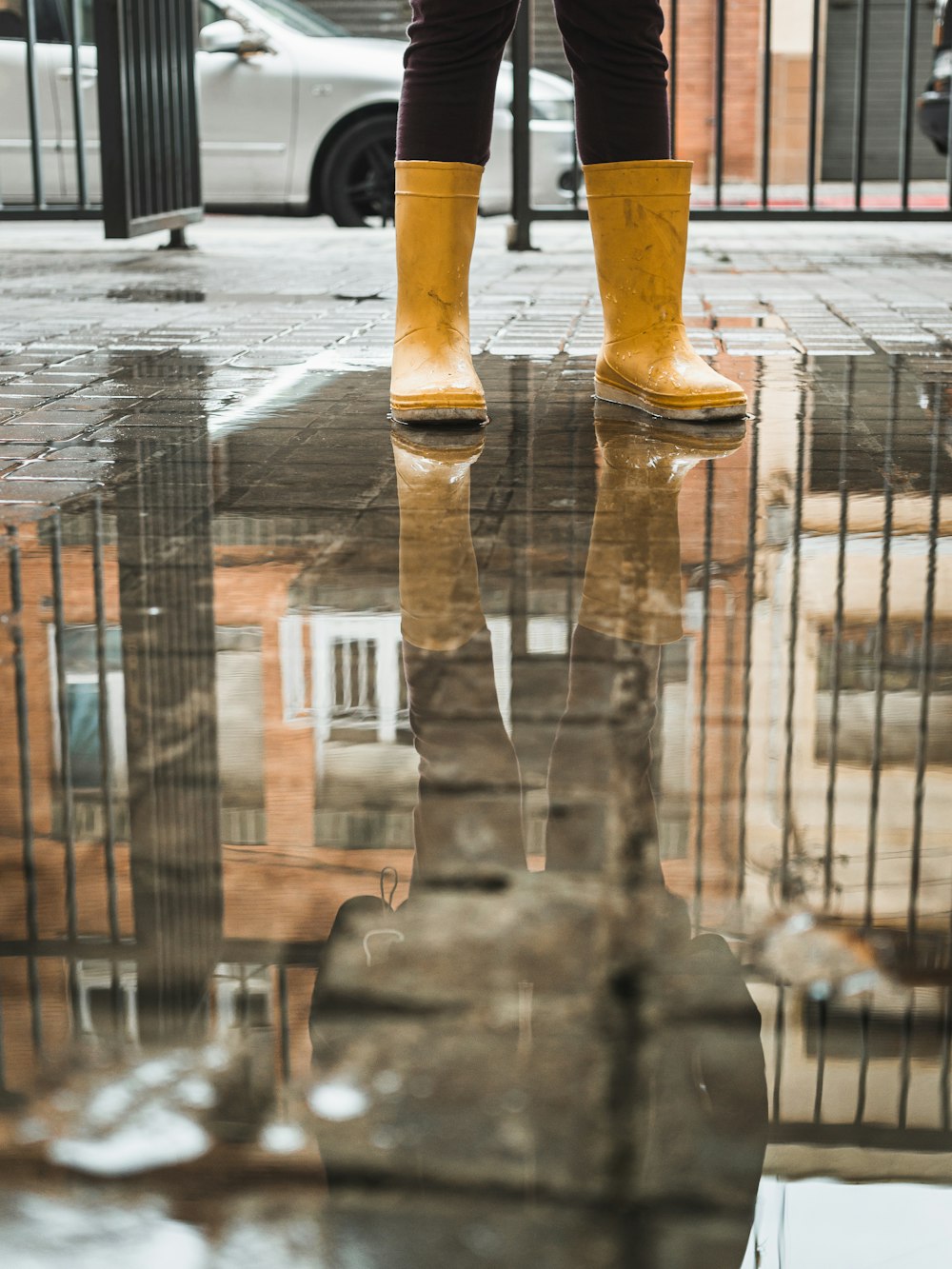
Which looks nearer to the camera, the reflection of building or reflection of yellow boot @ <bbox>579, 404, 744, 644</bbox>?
the reflection of building

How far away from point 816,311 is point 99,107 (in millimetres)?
2823

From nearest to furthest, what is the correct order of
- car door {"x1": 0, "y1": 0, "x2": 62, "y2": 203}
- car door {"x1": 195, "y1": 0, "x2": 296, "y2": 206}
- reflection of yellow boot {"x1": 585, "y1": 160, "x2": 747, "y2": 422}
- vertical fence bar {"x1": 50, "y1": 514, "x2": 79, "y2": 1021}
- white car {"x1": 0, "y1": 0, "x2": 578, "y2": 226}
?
1. vertical fence bar {"x1": 50, "y1": 514, "x2": 79, "y2": 1021}
2. reflection of yellow boot {"x1": 585, "y1": 160, "x2": 747, "y2": 422}
3. car door {"x1": 0, "y1": 0, "x2": 62, "y2": 203}
4. white car {"x1": 0, "y1": 0, "x2": 578, "y2": 226}
5. car door {"x1": 195, "y1": 0, "x2": 296, "y2": 206}

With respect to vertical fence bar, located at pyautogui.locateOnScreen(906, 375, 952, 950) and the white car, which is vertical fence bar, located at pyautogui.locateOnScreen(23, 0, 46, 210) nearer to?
the white car

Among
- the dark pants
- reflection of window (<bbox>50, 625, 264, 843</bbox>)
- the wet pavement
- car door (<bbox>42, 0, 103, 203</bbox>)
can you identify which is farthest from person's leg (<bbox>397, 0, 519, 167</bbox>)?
car door (<bbox>42, 0, 103, 203</bbox>)

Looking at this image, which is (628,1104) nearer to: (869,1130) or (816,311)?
(869,1130)

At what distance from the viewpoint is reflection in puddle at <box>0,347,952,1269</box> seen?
0.70 meters

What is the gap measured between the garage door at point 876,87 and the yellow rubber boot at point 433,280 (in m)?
13.3

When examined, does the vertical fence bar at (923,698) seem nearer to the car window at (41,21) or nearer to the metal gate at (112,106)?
the metal gate at (112,106)

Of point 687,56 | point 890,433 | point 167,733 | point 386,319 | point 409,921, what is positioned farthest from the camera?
point 687,56

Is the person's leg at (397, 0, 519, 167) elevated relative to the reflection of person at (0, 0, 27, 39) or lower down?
lower down

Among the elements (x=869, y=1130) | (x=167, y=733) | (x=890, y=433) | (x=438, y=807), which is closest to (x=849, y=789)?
(x=438, y=807)

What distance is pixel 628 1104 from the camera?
0.74 m

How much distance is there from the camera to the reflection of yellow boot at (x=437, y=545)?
59.5 inches

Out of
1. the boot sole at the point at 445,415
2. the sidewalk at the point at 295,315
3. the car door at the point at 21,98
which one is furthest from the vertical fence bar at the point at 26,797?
the car door at the point at 21,98
